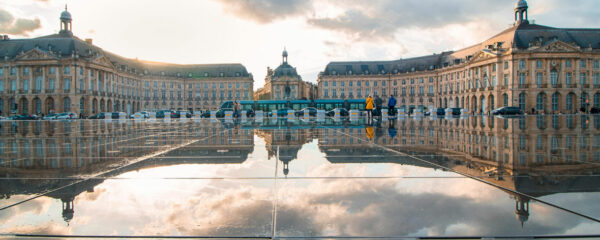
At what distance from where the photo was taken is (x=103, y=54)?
73875 mm

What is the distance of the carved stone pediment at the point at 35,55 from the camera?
6462 centimetres

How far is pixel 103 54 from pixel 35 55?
39.4ft

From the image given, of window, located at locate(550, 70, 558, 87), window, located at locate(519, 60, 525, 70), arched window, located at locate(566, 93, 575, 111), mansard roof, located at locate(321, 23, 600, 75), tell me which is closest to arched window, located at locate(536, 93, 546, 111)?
window, located at locate(550, 70, 558, 87)

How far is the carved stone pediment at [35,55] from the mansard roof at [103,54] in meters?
0.94

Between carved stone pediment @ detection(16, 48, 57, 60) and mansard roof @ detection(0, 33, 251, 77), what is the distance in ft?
3.07

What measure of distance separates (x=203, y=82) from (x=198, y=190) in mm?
98337

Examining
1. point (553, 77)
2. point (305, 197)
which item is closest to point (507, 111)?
point (553, 77)

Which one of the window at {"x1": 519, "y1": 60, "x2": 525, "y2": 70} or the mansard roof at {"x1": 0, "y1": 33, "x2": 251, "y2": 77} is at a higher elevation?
the mansard roof at {"x1": 0, "y1": 33, "x2": 251, "y2": 77}

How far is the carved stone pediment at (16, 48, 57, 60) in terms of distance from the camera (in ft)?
212

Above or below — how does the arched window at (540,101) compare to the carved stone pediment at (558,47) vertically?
below

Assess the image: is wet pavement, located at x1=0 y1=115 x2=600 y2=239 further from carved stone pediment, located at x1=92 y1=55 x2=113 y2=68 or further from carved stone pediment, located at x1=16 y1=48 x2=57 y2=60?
carved stone pediment, located at x1=16 y1=48 x2=57 y2=60

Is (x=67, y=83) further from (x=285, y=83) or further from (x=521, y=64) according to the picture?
(x=521, y=64)

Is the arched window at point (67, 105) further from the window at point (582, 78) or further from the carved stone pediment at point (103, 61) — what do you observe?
the window at point (582, 78)

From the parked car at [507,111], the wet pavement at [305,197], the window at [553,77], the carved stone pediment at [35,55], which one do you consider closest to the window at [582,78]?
the window at [553,77]
